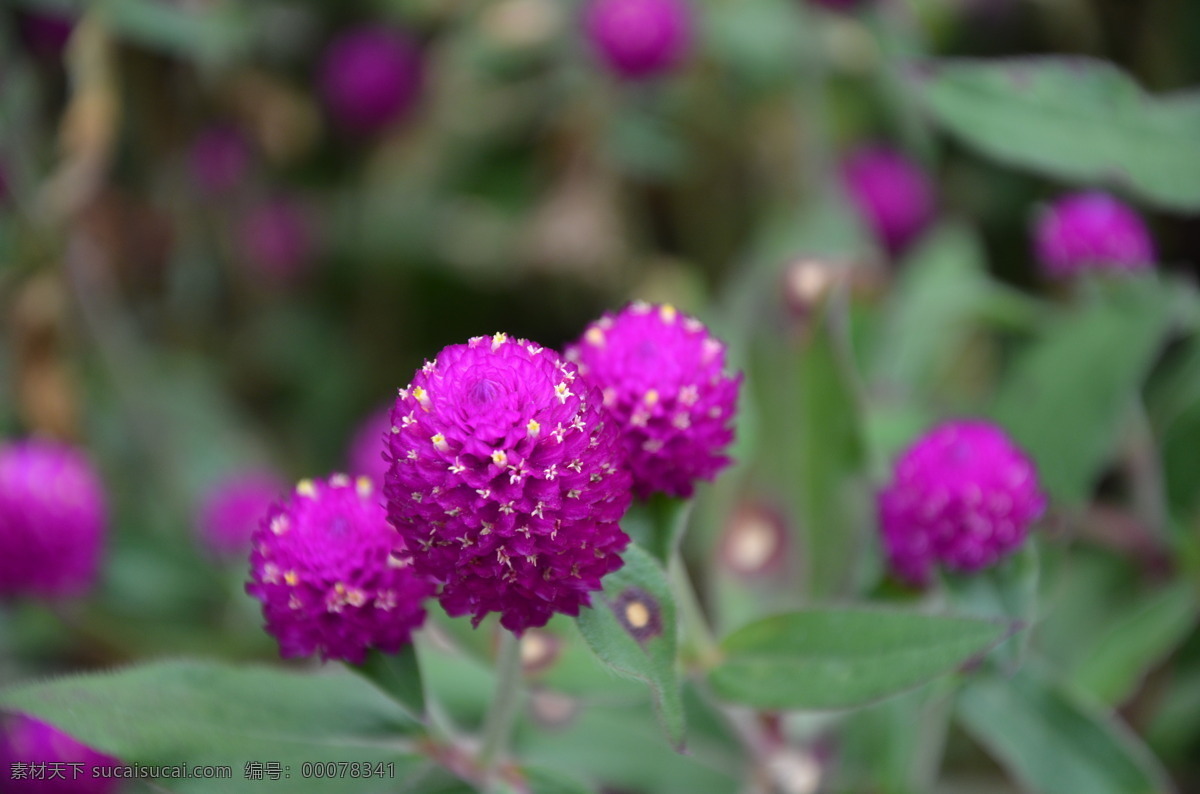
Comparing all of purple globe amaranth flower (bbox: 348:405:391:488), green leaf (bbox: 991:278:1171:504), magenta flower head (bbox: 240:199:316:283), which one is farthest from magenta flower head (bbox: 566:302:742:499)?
magenta flower head (bbox: 240:199:316:283)

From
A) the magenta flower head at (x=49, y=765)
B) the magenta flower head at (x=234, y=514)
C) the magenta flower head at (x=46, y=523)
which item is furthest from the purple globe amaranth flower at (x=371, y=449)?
the magenta flower head at (x=49, y=765)

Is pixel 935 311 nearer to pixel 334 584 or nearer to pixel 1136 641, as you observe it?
pixel 1136 641

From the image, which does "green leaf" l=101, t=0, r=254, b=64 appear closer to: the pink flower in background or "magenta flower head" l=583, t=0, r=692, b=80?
"magenta flower head" l=583, t=0, r=692, b=80

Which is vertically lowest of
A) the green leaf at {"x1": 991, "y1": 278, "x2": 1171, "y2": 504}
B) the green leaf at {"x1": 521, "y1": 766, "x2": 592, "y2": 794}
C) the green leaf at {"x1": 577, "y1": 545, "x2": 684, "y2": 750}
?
the green leaf at {"x1": 521, "y1": 766, "x2": 592, "y2": 794}

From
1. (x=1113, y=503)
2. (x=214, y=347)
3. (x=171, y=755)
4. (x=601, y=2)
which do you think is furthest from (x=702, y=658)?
(x=214, y=347)

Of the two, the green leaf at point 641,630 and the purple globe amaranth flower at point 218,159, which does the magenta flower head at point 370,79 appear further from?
the green leaf at point 641,630

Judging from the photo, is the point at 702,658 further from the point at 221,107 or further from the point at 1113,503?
the point at 221,107
